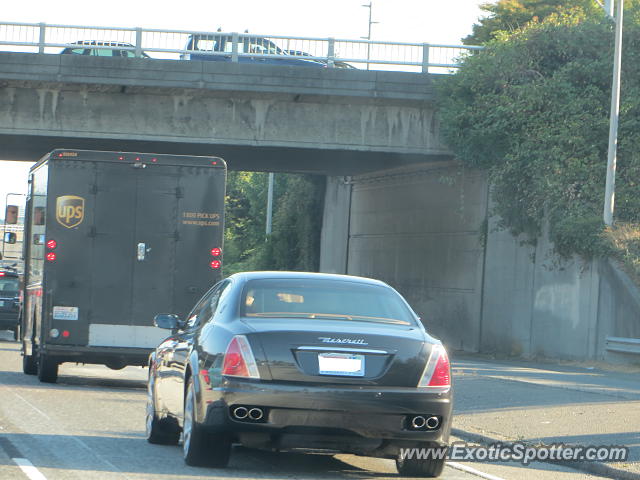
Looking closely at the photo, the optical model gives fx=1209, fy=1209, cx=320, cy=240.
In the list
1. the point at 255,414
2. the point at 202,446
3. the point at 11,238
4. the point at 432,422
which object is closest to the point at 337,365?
the point at 255,414

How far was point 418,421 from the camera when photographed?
333 inches

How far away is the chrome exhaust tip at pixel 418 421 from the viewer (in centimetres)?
845

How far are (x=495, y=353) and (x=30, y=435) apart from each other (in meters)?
19.3

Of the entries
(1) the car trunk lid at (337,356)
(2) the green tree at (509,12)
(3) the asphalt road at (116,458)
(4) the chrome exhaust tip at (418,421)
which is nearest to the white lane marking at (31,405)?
(3) the asphalt road at (116,458)

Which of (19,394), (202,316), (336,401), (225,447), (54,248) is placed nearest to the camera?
(336,401)

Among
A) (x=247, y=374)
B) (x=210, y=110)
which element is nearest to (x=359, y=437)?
(x=247, y=374)

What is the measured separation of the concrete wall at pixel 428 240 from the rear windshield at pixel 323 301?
69.4 feet

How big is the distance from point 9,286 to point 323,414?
903 inches

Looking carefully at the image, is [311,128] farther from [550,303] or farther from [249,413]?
[249,413]

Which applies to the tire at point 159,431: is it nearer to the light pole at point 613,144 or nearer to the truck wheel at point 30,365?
the truck wheel at point 30,365

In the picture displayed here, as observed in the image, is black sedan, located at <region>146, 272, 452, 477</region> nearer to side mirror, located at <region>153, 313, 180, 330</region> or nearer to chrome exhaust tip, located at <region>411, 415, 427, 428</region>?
chrome exhaust tip, located at <region>411, 415, 427, 428</region>

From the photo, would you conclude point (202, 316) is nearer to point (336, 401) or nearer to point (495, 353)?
point (336, 401)

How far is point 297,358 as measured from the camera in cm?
836

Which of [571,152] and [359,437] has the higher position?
[571,152]
